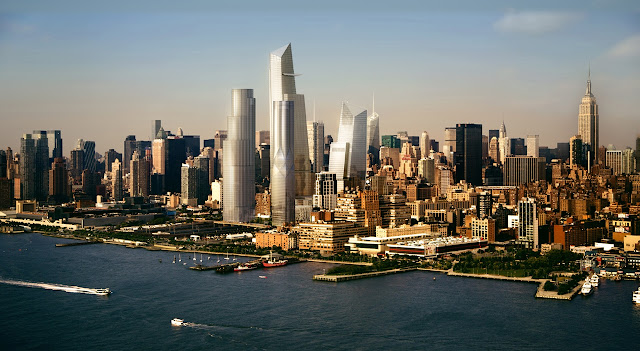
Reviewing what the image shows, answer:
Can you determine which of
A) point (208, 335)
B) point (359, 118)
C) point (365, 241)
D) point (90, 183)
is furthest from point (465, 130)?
point (208, 335)

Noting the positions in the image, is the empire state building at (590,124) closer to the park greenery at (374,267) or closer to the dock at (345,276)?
the park greenery at (374,267)

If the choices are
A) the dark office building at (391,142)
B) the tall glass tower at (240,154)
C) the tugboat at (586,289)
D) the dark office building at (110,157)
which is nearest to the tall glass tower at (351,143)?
the tall glass tower at (240,154)

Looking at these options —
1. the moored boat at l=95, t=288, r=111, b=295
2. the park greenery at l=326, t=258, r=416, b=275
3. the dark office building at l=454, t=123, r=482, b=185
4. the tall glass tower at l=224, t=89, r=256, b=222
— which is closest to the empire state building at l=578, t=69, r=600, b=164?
the dark office building at l=454, t=123, r=482, b=185

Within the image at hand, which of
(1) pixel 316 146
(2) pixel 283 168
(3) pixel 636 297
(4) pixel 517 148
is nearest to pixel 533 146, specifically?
(4) pixel 517 148

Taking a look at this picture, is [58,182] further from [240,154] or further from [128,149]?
[128,149]

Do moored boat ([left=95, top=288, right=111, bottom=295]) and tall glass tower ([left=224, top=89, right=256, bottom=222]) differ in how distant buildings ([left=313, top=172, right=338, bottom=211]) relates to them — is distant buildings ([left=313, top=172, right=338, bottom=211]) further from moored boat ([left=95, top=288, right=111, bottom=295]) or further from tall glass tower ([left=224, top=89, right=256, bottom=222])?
moored boat ([left=95, top=288, right=111, bottom=295])

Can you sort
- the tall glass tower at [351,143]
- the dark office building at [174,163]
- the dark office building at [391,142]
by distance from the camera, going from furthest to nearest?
1. the dark office building at [391,142]
2. the dark office building at [174,163]
3. the tall glass tower at [351,143]

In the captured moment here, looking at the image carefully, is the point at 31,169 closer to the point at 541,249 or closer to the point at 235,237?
the point at 235,237

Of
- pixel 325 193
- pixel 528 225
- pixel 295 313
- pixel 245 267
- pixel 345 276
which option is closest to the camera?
pixel 295 313
